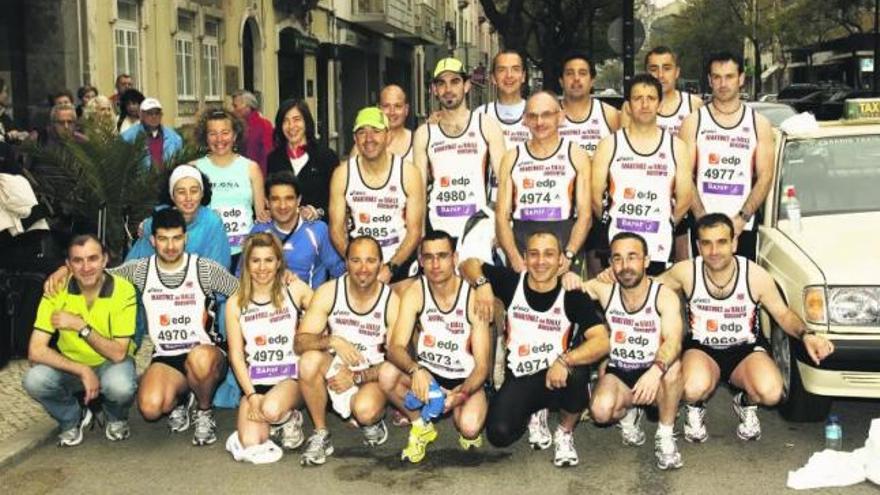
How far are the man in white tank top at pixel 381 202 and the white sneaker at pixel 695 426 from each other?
1935mm

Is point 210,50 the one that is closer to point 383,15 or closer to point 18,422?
point 383,15

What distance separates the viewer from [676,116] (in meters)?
→ 7.35

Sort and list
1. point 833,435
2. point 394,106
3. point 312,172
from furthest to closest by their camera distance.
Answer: point 312,172, point 394,106, point 833,435

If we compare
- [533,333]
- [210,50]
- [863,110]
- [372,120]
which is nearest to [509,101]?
[372,120]

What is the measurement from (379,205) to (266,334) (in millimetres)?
1129

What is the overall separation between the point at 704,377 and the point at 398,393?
1640mm

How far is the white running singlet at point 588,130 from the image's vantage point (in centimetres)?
710

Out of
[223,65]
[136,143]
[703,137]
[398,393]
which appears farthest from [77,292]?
[223,65]

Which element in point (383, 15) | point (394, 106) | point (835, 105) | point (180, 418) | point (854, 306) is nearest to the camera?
point (854, 306)

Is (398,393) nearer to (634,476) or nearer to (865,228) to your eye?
(634,476)

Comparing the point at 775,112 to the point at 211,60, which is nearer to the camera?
the point at 775,112

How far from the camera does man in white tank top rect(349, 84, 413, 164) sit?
705 centimetres

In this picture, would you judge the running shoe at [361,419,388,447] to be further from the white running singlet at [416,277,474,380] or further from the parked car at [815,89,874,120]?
the parked car at [815,89,874,120]

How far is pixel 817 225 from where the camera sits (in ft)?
20.6
